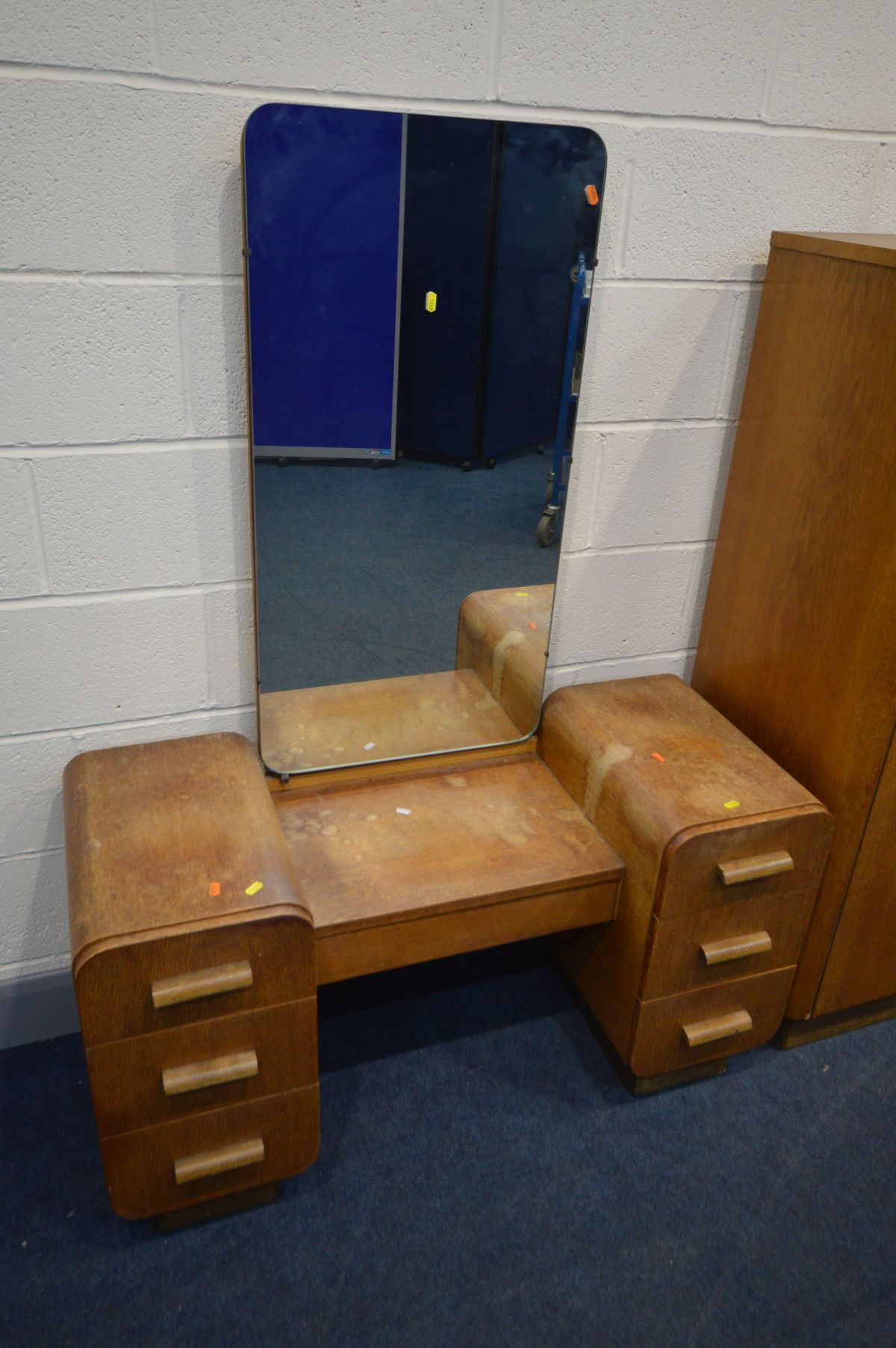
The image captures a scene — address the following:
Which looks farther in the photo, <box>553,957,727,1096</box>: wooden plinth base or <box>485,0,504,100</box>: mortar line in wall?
<box>553,957,727,1096</box>: wooden plinth base

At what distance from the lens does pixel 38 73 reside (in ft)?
3.74

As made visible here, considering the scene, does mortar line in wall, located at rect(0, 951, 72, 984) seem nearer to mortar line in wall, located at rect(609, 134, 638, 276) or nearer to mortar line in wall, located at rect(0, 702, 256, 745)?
mortar line in wall, located at rect(0, 702, 256, 745)

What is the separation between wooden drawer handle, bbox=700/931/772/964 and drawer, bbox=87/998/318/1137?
0.62 m

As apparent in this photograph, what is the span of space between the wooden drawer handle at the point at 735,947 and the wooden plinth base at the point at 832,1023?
0.31 metres

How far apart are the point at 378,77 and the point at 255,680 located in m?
0.87

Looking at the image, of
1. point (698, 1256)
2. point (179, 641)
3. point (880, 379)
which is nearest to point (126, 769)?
Result: point (179, 641)

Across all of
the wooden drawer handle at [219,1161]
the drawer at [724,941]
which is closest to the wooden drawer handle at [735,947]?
the drawer at [724,941]

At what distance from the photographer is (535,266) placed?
4.83 feet

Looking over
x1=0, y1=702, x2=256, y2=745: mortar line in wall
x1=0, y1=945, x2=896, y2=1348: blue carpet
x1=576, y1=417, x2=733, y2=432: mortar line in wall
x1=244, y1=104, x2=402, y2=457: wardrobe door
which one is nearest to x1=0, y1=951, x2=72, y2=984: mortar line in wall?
x1=0, y1=945, x2=896, y2=1348: blue carpet

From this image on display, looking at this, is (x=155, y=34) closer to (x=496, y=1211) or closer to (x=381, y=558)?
(x=381, y=558)

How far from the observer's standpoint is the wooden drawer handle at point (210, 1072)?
1.28 metres

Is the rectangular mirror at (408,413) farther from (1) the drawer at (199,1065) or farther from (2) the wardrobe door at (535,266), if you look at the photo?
(1) the drawer at (199,1065)

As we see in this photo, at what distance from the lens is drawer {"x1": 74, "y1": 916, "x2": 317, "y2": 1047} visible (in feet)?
3.91

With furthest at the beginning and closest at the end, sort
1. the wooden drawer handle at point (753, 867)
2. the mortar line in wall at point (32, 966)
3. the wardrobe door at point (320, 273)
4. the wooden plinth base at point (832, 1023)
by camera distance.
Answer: the wooden plinth base at point (832, 1023), the mortar line in wall at point (32, 966), the wooden drawer handle at point (753, 867), the wardrobe door at point (320, 273)
